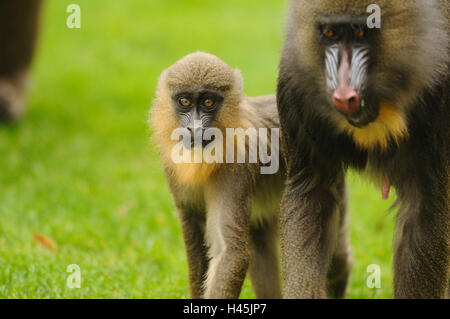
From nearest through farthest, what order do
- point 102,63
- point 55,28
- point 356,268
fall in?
point 356,268 < point 102,63 < point 55,28

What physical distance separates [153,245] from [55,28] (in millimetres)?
8510

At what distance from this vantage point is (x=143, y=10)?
48.4 ft

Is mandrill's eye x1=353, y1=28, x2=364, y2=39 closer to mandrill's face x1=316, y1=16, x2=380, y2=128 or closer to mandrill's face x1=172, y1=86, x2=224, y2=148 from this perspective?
mandrill's face x1=316, y1=16, x2=380, y2=128

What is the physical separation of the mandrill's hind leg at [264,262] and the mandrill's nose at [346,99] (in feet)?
6.47

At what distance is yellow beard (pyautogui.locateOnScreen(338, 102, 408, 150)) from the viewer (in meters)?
3.67

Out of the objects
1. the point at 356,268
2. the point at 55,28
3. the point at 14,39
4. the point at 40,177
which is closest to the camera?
the point at 356,268

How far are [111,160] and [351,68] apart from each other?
5526 millimetres

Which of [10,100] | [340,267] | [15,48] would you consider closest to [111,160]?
[10,100]

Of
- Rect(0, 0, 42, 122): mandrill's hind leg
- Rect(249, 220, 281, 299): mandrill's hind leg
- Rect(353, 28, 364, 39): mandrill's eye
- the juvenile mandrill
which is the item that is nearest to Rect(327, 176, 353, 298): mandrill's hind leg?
Rect(249, 220, 281, 299): mandrill's hind leg

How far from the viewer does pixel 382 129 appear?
12.2 ft

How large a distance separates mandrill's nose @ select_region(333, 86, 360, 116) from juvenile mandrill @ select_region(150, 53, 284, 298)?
3.41 feet

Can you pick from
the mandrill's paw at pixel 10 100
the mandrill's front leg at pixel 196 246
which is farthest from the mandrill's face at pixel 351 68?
the mandrill's paw at pixel 10 100
